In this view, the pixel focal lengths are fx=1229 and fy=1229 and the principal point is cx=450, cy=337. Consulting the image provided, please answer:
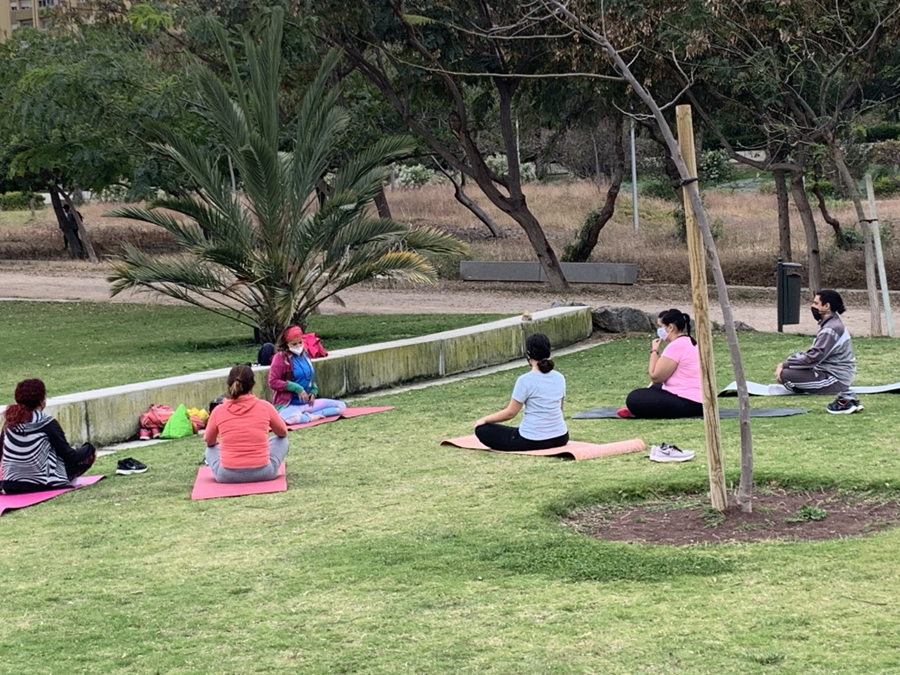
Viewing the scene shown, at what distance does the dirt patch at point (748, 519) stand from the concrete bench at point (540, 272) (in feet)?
67.9

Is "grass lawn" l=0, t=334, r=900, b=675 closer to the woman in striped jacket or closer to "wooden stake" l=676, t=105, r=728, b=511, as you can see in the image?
the woman in striped jacket

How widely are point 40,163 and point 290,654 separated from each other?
2355 cm

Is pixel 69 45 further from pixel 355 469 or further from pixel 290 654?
pixel 290 654

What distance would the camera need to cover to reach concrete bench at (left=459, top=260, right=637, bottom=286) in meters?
28.3

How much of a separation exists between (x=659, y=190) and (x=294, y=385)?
122 ft

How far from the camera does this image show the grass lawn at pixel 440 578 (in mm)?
4980

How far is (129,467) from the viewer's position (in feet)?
32.0

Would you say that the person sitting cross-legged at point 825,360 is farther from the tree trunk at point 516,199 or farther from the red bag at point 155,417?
the tree trunk at point 516,199

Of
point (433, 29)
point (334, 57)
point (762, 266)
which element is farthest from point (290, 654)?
point (762, 266)

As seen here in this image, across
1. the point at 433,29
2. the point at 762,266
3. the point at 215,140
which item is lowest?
the point at 762,266

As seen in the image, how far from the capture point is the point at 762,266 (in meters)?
29.2

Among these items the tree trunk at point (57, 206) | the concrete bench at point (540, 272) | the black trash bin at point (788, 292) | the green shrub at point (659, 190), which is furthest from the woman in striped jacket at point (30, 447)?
the green shrub at point (659, 190)

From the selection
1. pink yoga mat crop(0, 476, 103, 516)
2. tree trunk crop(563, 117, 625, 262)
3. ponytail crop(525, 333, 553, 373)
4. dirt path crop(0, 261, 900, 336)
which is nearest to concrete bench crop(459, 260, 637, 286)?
dirt path crop(0, 261, 900, 336)

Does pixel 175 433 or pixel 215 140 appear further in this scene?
pixel 215 140
